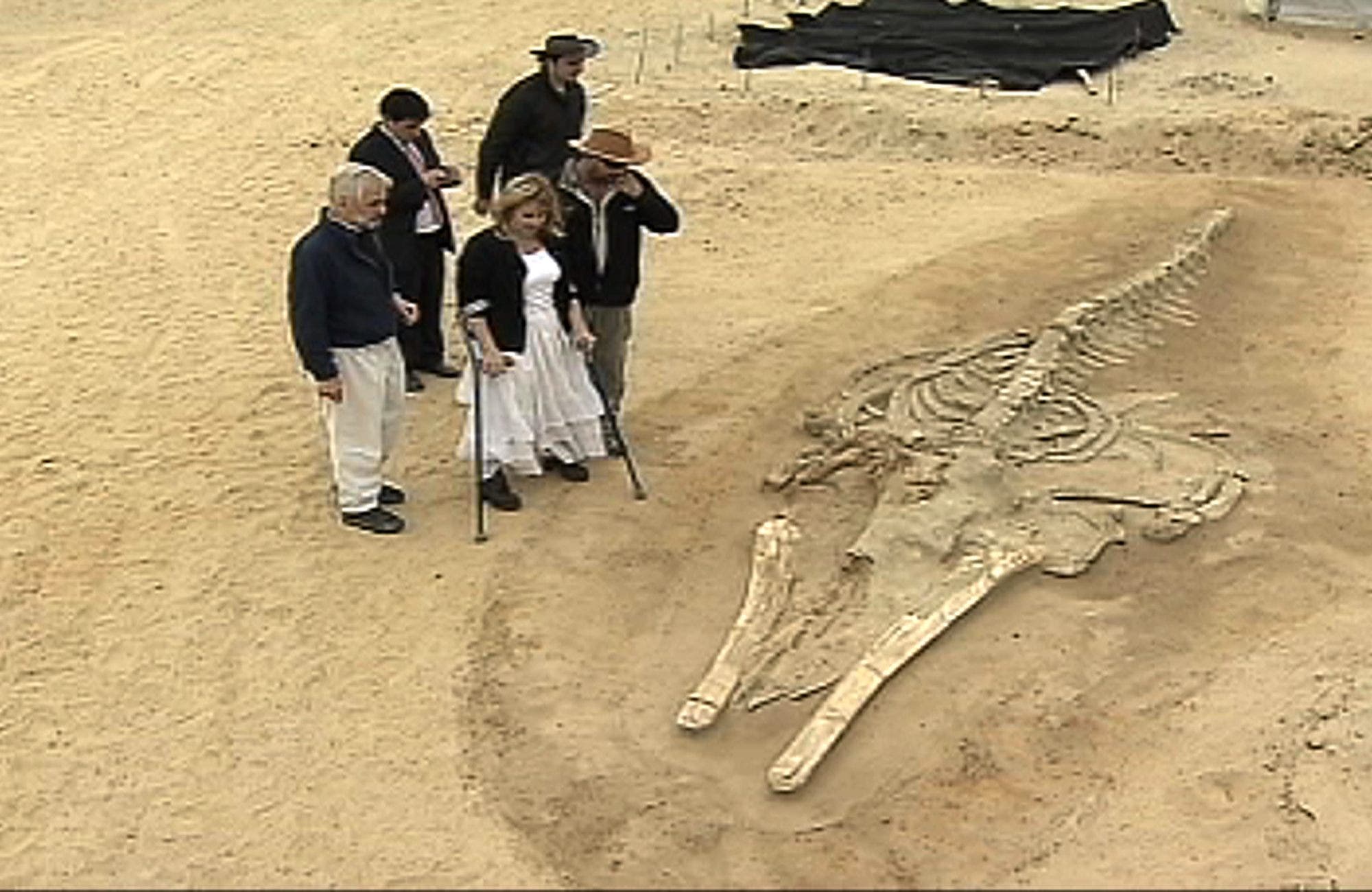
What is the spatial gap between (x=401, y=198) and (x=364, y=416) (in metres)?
1.33

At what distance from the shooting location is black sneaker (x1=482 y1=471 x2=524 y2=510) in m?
8.76

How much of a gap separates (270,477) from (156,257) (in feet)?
11.6

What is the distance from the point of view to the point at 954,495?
825cm

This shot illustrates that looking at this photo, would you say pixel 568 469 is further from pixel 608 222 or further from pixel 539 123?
pixel 539 123

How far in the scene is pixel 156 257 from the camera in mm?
12008

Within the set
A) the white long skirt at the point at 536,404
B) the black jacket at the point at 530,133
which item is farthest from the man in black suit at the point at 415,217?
the white long skirt at the point at 536,404

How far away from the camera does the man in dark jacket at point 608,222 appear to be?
8531mm

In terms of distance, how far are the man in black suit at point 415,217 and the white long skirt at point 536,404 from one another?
937 millimetres

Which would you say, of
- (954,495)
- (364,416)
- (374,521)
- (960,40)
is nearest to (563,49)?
(364,416)

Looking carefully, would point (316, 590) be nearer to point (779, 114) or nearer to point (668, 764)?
point (668, 764)

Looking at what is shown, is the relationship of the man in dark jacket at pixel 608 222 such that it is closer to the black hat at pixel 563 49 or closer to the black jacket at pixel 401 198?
the black hat at pixel 563 49

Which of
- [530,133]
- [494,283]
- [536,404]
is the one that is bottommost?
[536,404]

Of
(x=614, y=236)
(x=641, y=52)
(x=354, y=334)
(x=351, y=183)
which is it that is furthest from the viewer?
(x=641, y=52)

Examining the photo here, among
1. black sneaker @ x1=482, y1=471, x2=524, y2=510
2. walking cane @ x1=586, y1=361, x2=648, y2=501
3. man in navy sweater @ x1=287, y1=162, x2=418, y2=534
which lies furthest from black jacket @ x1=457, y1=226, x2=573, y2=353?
black sneaker @ x1=482, y1=471, x2=524, y2=510
